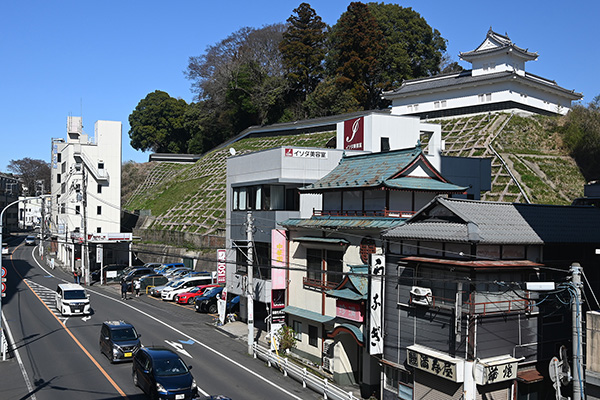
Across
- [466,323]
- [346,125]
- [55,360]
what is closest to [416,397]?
[466,323]

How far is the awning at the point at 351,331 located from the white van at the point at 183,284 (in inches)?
879

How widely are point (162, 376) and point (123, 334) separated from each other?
647 centimetres

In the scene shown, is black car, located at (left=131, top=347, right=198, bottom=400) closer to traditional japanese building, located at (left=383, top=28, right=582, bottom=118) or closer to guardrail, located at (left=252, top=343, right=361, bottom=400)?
guardrail, located at (left=252, top=343, right=361, bottom=400)

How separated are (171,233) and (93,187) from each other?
1164 centimetres

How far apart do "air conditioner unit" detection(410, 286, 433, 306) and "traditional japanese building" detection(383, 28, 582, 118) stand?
45053 mm

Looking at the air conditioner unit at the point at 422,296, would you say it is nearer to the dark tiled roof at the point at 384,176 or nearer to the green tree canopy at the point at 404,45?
the dark tiled roof at the point at 384,176

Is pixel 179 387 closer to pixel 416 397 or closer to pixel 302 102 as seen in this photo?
pixel 416 397

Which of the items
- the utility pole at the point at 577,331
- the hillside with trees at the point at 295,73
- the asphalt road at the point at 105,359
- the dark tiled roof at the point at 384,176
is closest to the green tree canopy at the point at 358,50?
the hillside with trees at the point at 295,73

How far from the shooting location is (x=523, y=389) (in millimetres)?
19031

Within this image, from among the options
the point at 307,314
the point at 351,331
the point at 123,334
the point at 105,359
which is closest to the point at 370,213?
the point at 351,331

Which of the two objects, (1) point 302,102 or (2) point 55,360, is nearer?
(2) point 55,360

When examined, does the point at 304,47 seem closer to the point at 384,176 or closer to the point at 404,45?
the point at 404,45

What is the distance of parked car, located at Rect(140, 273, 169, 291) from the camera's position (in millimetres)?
46656

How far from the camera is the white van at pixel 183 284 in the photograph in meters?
43.4
